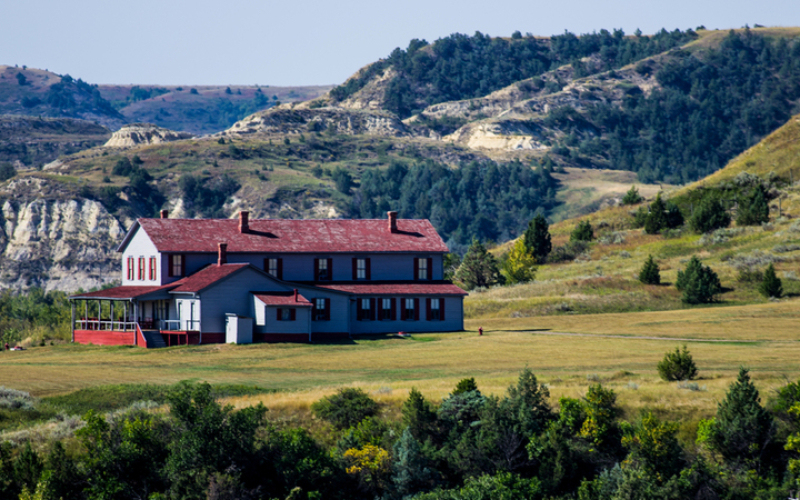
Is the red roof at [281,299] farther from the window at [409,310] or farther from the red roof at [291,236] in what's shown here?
the window at [409,310]

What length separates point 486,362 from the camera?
46.2m

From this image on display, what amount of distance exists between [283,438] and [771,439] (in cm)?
1605

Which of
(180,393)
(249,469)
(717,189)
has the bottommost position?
(249,469)

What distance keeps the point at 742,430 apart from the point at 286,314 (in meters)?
31.7

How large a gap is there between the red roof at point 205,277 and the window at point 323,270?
7398 mm

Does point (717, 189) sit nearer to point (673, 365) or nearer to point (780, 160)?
point (780, 160)

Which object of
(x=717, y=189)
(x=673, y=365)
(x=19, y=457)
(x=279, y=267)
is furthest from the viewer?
(x=717, y=189)

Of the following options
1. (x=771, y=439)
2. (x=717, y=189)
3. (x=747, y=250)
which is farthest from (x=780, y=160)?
(x=771, y=439)

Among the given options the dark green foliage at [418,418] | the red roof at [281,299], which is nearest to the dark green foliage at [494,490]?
the dark green foliage at [418,418]

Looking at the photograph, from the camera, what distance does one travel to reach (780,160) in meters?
119

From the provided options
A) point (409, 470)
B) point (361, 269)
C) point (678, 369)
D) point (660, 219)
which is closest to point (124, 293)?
point (361, 269)

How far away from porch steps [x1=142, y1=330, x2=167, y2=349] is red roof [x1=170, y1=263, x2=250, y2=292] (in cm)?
293

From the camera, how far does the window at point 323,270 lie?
212 feet

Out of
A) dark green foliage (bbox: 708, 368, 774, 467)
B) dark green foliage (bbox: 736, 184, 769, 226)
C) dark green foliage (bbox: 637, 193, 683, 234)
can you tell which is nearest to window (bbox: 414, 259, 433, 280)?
dark green foliage (bbox: 708, 368, 774, 467)
